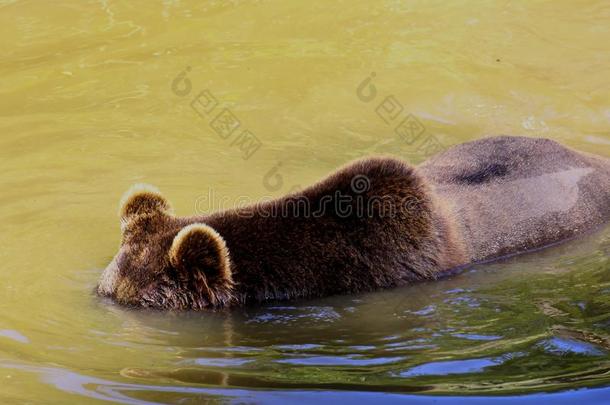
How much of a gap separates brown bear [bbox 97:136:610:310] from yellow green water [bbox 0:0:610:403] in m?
0.20

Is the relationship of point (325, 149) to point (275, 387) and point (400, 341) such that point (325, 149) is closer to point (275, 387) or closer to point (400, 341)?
point (400, 341)

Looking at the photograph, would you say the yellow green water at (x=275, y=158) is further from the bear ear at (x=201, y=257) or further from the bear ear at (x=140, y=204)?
the bear ear at (x=140, y=204)

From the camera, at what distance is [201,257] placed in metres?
7.54

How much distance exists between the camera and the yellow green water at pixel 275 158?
6.27m

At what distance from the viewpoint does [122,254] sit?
7852 millimetres

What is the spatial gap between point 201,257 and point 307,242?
94 centimetres

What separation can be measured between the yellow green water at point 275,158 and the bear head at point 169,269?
161mm

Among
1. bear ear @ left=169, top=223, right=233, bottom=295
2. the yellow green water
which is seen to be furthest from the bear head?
the yellow green water

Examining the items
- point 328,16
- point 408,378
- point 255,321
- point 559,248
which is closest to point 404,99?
point 328,16

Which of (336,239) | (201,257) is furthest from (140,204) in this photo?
(336,239)

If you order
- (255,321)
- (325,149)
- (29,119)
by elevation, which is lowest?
(255,321)

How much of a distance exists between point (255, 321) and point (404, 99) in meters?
6.76

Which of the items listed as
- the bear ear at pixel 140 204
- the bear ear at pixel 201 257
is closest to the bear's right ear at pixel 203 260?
the bear ear at pixel 201 257

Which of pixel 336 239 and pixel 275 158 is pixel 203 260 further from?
pixel 275 158
